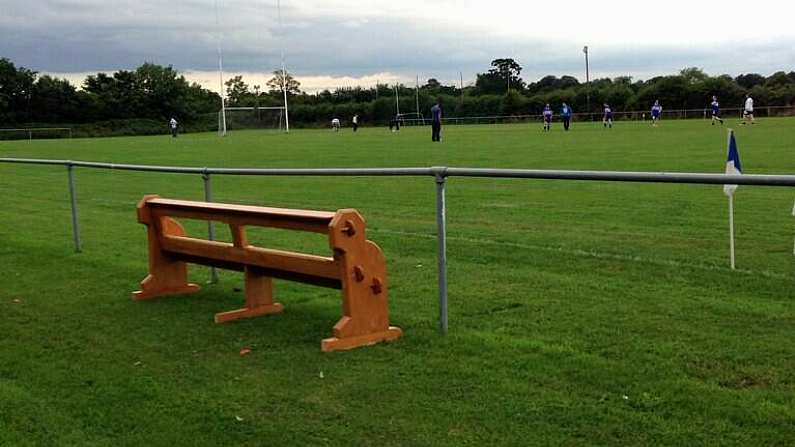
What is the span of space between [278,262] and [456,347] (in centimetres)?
159

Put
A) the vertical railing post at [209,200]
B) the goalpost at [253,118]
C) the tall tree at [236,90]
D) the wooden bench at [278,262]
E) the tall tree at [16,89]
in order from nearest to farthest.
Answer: the wooden bench at [278,262], the vertical railing post at [209,200], the goalpost at [253,118], the tall tree at [16,89], the tall tree at [236,90]

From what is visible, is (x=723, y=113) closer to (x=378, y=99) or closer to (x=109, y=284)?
(x=378, y=99)

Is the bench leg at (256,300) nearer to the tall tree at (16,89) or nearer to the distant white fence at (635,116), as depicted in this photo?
the distant white fence at (635,116)

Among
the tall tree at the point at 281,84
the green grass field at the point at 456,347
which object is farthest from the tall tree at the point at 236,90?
the green grass field at the point at 456,347

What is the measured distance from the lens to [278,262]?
6.49 m

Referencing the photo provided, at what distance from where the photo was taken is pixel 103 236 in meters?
11.9

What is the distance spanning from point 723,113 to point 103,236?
Answer: 228 feet

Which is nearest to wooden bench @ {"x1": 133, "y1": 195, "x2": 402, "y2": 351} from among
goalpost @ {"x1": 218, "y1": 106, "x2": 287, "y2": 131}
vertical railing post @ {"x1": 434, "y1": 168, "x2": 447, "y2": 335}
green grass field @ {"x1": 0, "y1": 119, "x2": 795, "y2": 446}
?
green grass field @ {"x1": 0, "y1": 119, "x2": 795, "y2": 446}

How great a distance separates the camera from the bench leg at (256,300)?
6.82 meters

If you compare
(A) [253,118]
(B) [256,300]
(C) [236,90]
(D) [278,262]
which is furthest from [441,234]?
(C) [236,90]

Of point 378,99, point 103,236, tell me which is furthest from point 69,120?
point 103,236

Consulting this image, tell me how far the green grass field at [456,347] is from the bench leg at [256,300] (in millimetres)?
184

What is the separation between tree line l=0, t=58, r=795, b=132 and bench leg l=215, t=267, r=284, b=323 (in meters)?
73.2

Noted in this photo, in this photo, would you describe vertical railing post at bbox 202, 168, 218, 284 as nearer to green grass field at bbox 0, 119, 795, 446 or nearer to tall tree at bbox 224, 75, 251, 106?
green grass field at bbox 0, 119, 795, 446
